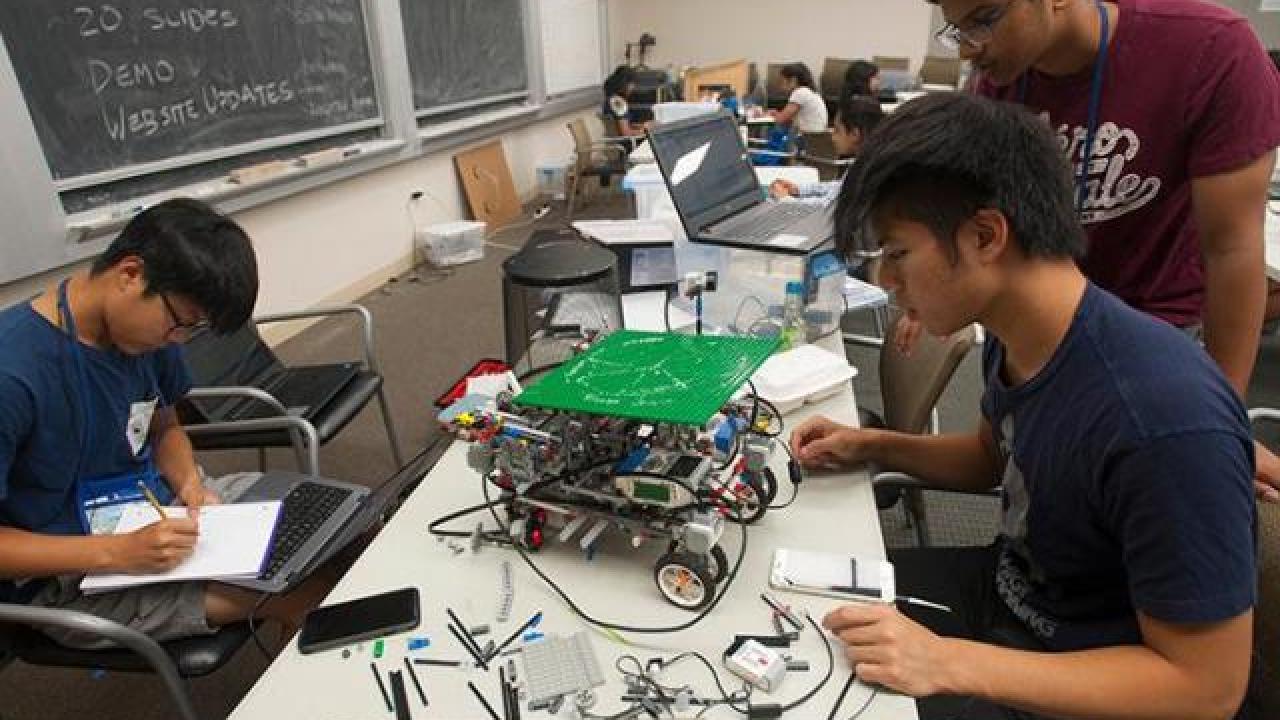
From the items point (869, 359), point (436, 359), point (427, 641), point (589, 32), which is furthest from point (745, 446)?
point (589, 32)

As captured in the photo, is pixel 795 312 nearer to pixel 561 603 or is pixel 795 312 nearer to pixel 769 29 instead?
pixel 561 603

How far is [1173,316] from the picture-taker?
1.35m

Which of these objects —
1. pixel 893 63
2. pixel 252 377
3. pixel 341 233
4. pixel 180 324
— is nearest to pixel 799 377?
pixel 180 324

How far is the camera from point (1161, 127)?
3.98 feet

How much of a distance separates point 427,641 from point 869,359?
278 cm

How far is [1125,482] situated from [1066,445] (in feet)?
0.32

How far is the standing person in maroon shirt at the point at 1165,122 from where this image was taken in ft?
3.76

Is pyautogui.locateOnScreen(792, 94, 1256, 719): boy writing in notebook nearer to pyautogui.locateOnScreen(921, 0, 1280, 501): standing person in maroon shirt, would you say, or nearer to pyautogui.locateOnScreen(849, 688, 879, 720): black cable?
pyautogui.locateOnScreen(849, 688, 879, 720): black cable

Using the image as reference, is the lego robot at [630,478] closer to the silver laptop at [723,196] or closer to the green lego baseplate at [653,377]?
the green lego baseplate at [653,377]

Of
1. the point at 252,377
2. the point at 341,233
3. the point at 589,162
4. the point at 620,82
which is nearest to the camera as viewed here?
the point at 252,377

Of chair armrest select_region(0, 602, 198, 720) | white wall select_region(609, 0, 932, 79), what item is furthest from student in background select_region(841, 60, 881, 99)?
chair armrest select_region(0, 602, 198, 720)

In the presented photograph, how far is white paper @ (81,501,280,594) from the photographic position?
117cm

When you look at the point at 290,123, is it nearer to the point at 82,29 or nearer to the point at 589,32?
the point at 82,29

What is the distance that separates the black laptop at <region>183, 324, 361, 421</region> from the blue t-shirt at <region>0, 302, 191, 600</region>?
59cm
